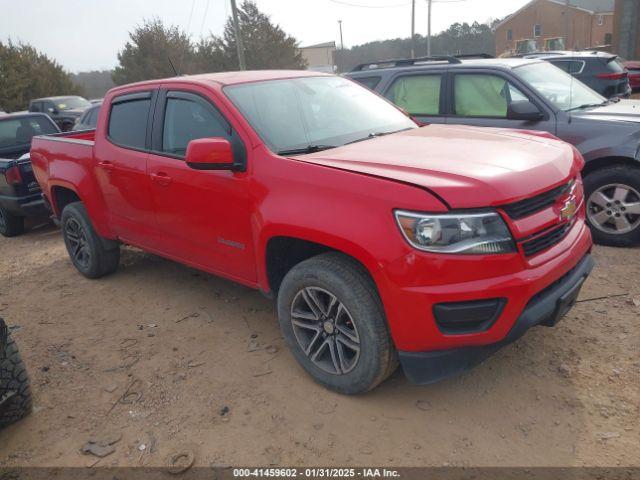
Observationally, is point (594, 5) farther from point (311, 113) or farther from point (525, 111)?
point (311, 113)

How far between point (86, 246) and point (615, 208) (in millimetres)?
5169

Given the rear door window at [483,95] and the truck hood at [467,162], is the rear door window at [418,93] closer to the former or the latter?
the rear door window at [483,95]

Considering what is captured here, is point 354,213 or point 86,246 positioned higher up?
point 354,213

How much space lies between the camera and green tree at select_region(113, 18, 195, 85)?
113 feet

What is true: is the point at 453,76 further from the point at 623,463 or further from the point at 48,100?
the point at 48,100

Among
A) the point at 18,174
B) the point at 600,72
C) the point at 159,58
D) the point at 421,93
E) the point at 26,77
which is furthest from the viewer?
the point at 159,58

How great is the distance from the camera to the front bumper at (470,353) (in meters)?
2.47

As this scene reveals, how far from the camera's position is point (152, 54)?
114 ft

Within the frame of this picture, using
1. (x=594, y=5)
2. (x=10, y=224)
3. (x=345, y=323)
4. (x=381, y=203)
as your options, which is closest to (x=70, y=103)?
(x=10, y=224)

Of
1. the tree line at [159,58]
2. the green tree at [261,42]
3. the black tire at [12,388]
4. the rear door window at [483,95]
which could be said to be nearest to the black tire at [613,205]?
the rear door window at [483,95]

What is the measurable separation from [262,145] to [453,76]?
11.0 feet

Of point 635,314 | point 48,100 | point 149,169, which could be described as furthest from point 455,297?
point 48,100

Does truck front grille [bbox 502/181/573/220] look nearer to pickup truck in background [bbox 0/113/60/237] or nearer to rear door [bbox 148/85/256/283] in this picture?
rear door [bbox 148/85/256/283]

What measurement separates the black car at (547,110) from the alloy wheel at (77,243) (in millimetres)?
3780
